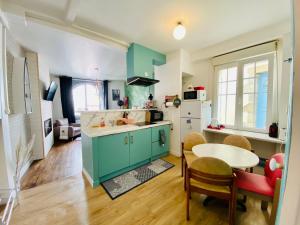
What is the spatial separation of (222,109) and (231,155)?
184 centimetres

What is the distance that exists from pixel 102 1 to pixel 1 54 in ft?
4.86

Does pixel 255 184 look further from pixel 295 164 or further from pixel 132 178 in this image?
pixel 132 178

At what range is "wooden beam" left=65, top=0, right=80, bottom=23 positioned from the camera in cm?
169

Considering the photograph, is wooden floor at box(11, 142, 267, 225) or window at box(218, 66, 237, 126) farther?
window at box(218, 66, 237, 126)

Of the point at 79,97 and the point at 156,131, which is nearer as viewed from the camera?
the point at 156,131

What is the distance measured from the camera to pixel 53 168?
277 centimetres

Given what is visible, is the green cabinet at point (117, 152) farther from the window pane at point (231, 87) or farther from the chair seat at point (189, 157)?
the window pane at point (231, 87)

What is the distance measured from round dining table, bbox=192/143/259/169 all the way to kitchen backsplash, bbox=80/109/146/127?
174 centimetres

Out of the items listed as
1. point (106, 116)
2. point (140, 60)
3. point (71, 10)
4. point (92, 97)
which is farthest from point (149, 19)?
point (92, 97)

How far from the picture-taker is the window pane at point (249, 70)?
2.79 meters

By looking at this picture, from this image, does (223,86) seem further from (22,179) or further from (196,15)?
(22,179)

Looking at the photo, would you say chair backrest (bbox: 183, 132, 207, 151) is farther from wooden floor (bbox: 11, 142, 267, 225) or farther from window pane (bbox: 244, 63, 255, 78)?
window pane (bbox: 244, 63, 255, 78)

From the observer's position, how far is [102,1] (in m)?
1.74

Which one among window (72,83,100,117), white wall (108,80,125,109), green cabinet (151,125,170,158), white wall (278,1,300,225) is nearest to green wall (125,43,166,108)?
green cabinet (151,125,170,158)
